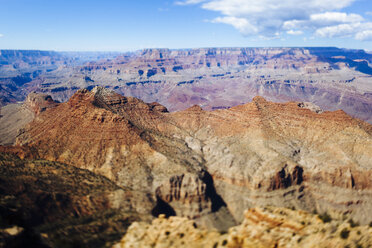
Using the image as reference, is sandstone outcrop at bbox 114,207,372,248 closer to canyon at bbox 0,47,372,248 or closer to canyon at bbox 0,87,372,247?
canyon at bbox 0,47,372,248

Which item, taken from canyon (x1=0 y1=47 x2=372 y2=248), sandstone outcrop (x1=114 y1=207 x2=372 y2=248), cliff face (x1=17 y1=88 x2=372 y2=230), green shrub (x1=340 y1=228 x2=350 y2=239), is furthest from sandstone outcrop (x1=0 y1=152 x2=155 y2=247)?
green shrub (x1=340 y1=228 x2=350 y2=239)

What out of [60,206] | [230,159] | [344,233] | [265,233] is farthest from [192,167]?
[344,233]

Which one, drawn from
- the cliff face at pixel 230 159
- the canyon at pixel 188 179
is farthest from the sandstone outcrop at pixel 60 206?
the cliff face at pixel 230 159

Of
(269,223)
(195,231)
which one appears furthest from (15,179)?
(269,223)

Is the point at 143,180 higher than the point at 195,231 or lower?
lower

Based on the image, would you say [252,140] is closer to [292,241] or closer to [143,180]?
[143,180]

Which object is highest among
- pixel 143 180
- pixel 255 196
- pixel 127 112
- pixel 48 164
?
pixel 127 112

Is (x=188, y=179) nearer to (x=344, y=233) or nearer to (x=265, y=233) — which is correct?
(x=265, y=233)
